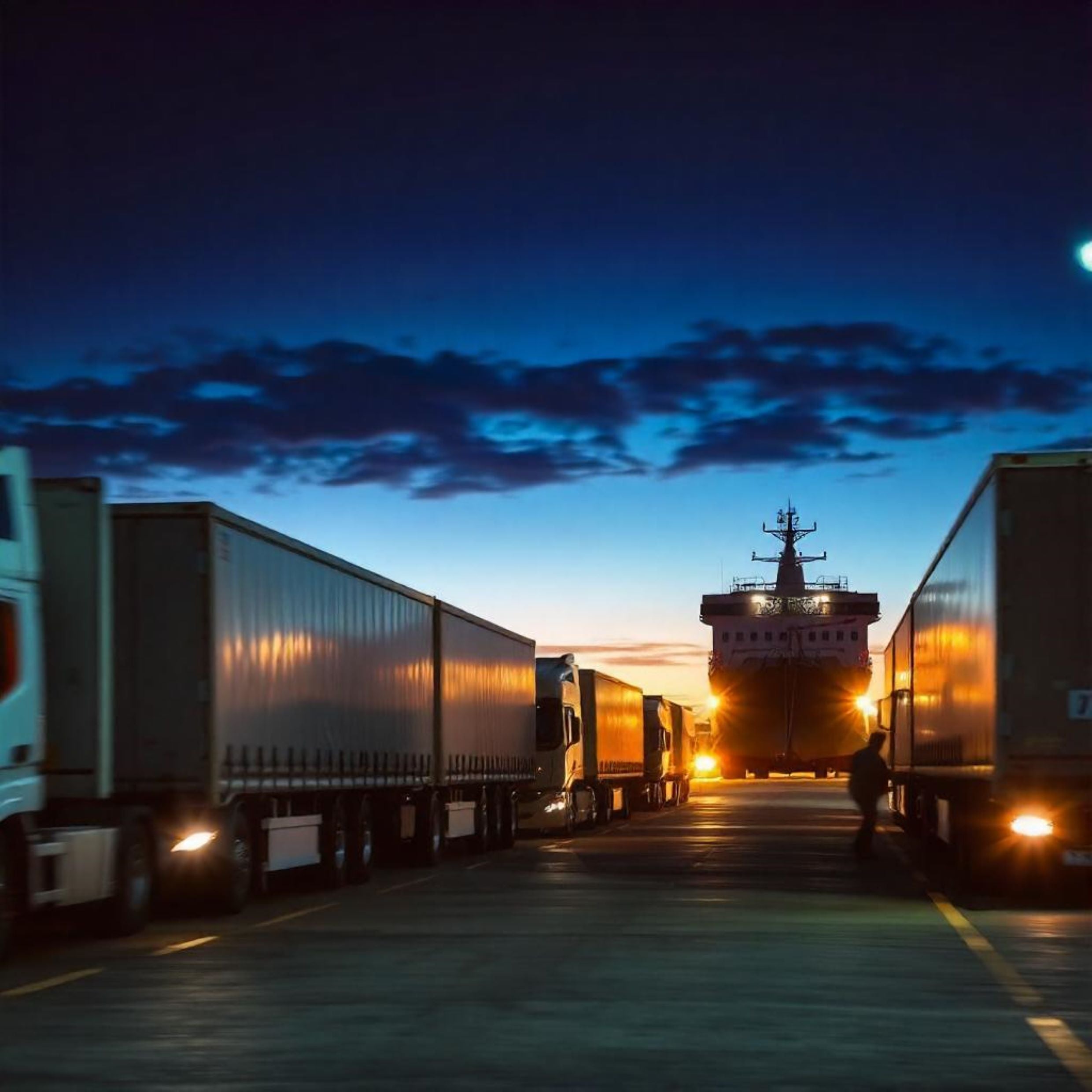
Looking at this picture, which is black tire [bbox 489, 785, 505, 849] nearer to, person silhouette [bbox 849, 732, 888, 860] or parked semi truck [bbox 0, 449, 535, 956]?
person silhouette [bbox 849, 732, 888, 860]

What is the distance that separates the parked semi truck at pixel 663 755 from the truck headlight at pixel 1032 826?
3892 centimetres

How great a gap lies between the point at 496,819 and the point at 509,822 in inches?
32.2

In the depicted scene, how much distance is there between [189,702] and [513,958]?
16.6 feet

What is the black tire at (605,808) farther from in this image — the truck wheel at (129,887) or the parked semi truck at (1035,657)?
the truck wheel at (129,887)

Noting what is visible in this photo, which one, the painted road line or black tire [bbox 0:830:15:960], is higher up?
black tire [bbox 0:830:15:960]

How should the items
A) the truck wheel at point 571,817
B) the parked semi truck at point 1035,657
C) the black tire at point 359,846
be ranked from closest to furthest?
the parked semi truck at point 1035,657 → the black tire at point 359,846 → the truck wheel at point 571,817

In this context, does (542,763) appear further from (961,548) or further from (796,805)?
(796,805)

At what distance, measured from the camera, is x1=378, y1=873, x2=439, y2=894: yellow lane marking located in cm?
2270

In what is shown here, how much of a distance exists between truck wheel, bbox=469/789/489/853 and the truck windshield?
601 centimetres

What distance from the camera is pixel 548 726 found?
40.6m

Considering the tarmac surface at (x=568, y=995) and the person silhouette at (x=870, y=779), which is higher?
the person silhouette at (x=870, y=779)

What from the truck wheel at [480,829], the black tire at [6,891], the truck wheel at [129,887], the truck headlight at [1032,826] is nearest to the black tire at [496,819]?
the truck wheel at [480,829]

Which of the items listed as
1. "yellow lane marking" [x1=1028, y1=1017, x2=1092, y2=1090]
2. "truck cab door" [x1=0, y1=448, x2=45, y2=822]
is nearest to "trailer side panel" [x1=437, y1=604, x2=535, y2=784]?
"truck cab door" [x1=0, y1=448, x2=45, y2=822]

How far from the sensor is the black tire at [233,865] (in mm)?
18938
